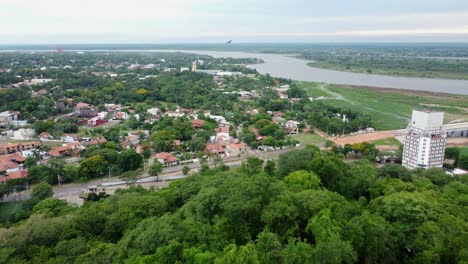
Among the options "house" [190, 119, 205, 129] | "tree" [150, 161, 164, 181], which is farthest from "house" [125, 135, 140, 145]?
"tree" [150, 161, 164, 181]

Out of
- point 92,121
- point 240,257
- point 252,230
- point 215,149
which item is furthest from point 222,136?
point 240,257

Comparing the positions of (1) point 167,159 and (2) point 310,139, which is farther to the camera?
(2) point 310,139

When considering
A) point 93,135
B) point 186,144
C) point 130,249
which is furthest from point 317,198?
point 93,135

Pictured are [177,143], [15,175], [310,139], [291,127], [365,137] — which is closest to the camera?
[15,175]

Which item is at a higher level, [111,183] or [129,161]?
[129,161]

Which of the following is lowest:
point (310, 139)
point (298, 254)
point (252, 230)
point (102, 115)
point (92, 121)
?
point (310, 139)

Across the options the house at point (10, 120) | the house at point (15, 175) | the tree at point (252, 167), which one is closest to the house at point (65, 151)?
the house at point (15, 175)

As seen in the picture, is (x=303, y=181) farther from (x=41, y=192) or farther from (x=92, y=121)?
(x=92, y=121)

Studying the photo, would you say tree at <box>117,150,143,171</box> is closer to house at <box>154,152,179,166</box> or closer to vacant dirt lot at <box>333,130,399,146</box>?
house at <box>154,152,179,166</box>

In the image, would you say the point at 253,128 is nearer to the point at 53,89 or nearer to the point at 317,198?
the point at 317,198

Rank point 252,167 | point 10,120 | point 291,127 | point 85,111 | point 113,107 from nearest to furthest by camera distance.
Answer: point 252,167, point 291,127, point 10,120, point 85,111, point 113,107
